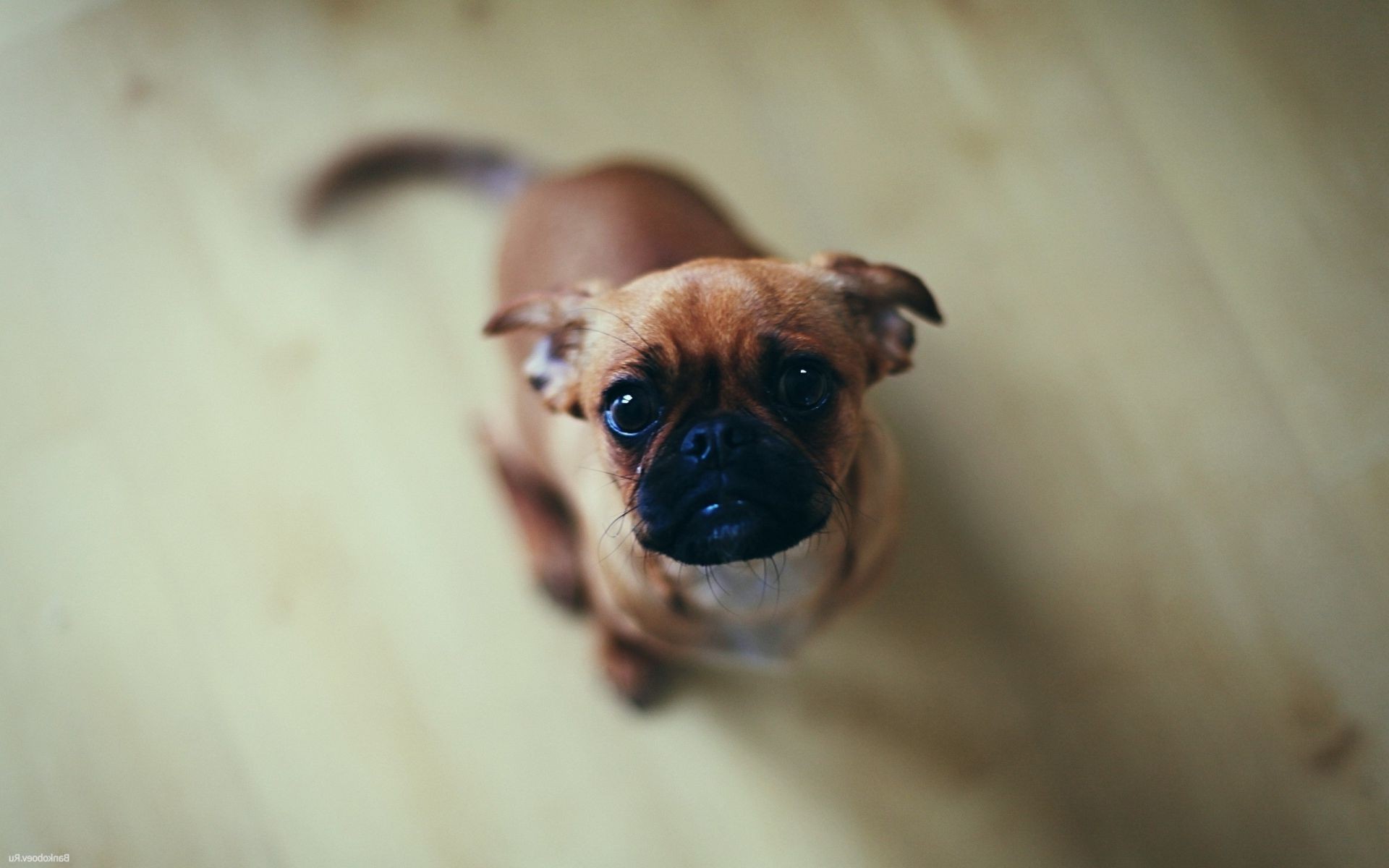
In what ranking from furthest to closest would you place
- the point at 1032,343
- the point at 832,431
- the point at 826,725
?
the point at 1032,343, the point at 826,725, the point at 832,431

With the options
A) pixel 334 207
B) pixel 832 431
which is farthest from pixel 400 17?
pixel 832 431

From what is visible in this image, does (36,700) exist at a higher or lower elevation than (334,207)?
lower

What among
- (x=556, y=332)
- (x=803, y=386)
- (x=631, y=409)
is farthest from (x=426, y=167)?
(x=803, y=386)

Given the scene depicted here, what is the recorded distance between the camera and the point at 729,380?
1350 millimetres

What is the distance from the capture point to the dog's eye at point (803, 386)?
136 cm

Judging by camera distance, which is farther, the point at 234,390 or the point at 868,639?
the point at 234,390

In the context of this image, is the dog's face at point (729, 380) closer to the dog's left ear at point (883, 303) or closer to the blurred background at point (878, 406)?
the dog's left ear at point (883, 303)

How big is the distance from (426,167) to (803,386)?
4.23ft

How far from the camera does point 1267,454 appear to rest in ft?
6.67

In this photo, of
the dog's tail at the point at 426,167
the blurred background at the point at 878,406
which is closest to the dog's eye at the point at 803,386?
the blurred background at the point at 878,406

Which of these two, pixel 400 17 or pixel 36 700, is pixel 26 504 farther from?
pixel 400 17

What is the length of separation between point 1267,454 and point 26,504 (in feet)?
9.23

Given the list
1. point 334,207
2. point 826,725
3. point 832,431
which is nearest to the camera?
point 832,431

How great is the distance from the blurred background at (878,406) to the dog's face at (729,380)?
72 cm
